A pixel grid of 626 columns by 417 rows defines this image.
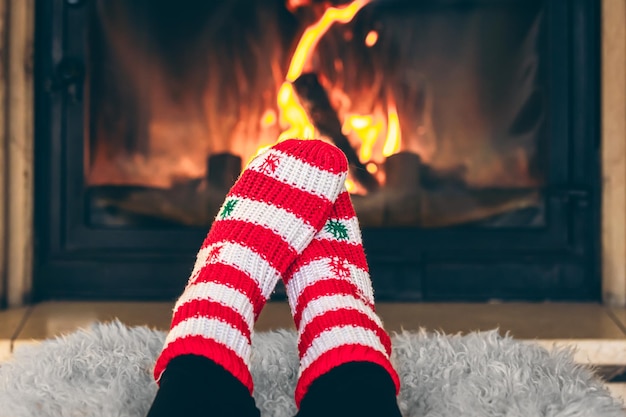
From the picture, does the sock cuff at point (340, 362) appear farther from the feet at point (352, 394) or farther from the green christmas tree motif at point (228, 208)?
the green christmas tree motif at point (228, 208)

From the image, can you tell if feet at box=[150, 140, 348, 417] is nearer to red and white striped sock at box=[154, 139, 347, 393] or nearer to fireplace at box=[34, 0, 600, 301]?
red and white striped sock at box=[154, 139, 347, 393]

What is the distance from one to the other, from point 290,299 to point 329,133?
471 millimetres

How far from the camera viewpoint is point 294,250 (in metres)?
1.08

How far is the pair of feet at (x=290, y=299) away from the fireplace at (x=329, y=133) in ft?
1.06

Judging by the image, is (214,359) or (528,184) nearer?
(214,359)

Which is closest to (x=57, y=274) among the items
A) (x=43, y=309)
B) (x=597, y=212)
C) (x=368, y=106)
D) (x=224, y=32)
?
(x=43, y=309)

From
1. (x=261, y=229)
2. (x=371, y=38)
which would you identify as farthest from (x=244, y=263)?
(x=371, y=38)

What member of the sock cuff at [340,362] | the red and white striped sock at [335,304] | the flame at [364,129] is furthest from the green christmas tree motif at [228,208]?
the flame at [364,129]

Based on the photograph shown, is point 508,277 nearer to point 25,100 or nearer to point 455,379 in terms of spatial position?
point 455,379

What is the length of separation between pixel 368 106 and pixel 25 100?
0.59 meters

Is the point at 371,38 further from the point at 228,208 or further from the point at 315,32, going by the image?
the point at 228,208

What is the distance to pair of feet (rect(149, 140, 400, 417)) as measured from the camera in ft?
2.49

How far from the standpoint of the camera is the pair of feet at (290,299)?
2.49 feet

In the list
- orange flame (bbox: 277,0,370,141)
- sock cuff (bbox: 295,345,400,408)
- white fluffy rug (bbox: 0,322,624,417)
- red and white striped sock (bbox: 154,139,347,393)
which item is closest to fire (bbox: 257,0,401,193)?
orange flame (bbox: 277,0,370,141)
